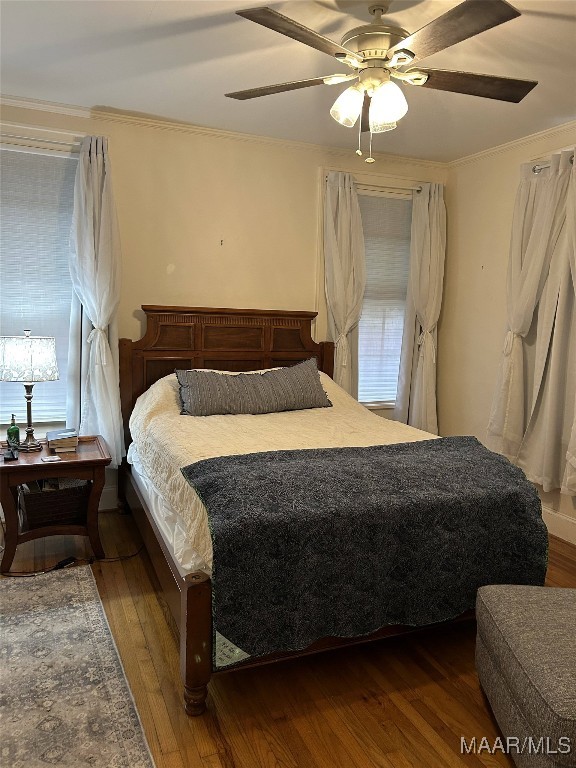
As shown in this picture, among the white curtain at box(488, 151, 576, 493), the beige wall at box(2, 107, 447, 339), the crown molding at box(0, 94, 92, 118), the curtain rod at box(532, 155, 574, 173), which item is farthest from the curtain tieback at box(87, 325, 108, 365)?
the curtain rod at box(532, 155, 574, 173)

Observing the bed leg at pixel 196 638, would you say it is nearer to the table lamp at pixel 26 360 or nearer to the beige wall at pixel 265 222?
the table lamp at pixel 26 360

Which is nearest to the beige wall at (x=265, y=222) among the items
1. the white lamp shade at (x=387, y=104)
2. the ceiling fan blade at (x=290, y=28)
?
the white lamp shade at (x=387, y=104)

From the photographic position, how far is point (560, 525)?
11.9ft

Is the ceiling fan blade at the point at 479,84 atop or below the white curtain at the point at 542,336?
atop

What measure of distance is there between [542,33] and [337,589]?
2408 millimetres

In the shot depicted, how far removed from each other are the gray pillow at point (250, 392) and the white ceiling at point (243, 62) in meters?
1.60

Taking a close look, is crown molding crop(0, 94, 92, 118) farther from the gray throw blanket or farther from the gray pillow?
the gray throw blanket

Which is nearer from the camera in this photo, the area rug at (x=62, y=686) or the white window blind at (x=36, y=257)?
the area rug at (x=62, y=686)

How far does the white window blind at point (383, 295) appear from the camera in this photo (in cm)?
443

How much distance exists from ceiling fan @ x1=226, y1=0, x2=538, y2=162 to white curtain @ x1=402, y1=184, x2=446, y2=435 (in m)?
2.15

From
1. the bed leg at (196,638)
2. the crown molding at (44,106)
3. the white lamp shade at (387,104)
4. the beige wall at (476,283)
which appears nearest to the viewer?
the bed leg at (196,638)

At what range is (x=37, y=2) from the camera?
2248mm

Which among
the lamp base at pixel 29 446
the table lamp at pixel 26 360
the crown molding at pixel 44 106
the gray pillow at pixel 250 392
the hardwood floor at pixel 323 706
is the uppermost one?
the crown molding at pixel 44 106

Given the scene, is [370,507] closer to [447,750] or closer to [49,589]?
[447,750]
